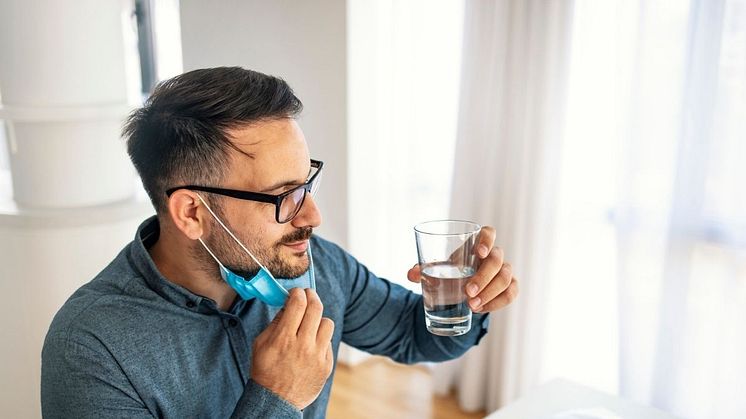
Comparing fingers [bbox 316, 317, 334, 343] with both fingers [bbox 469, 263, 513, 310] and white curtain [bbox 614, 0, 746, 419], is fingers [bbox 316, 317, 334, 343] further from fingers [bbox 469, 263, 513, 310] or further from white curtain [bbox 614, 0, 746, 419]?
white curtain [bbox 614, 0, 746, 419]

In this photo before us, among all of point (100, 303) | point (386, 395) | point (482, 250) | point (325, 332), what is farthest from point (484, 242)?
point (386, 395)

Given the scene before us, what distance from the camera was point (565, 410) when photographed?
151 cm

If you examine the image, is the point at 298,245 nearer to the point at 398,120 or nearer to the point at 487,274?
A: the point at 487,274

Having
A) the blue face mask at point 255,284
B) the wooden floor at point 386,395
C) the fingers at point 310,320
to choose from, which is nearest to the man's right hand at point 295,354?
the fingers at point 310,320

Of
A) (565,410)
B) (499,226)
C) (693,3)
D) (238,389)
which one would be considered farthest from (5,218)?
(693,3)

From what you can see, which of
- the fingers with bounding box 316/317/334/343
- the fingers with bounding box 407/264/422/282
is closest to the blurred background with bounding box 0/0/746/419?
the fingers with bounding box 407/264/422/282

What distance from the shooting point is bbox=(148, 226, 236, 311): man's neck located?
1.41 meters

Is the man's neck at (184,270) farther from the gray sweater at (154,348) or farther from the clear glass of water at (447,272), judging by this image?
the clear glass of water at (447,272)

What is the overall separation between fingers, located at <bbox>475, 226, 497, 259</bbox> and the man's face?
1.03 ft

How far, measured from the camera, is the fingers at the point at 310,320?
1213 mm

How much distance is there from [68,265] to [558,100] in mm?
1750

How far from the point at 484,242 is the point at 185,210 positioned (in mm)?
582

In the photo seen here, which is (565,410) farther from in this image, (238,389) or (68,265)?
(68,265)

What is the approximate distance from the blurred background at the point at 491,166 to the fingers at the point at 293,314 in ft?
1.75
